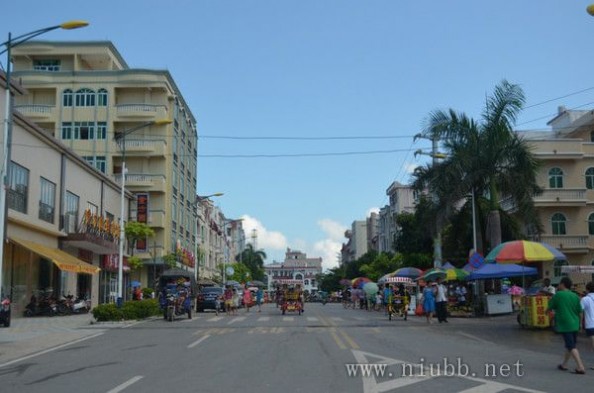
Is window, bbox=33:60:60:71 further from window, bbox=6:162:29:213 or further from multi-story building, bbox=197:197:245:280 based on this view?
window, bbox=6:162:29:213

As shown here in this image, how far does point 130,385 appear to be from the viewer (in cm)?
1097

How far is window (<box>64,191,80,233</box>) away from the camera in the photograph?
3822 cm

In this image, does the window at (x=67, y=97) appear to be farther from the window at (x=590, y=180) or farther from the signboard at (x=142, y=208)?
the window at (x=590, y=180)

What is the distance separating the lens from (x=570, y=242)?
4741 cm

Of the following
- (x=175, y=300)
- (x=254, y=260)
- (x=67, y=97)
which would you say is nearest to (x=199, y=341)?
(x=175, y=300)

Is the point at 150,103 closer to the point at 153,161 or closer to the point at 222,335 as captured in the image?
the point at 153,161

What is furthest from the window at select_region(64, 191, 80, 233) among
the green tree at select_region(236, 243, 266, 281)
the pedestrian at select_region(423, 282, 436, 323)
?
the green tree at select_region(236, 243, 266, 281)

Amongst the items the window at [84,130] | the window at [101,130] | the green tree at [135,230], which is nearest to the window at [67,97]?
the window at [84,130]

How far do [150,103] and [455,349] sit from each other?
47.3m

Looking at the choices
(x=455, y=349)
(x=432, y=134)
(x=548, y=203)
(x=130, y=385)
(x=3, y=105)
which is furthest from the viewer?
(x=548, y=203)

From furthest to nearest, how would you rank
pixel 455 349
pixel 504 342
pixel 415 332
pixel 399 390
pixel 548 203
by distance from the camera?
pixel 548 203, pixel 415 332, pixel 504 342, pixel 455 349, pixel 399 390

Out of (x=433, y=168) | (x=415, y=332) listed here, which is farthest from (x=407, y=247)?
(x=415, y=332)

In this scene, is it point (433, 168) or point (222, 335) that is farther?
point (433, 168)

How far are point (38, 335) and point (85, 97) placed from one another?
39859mm
